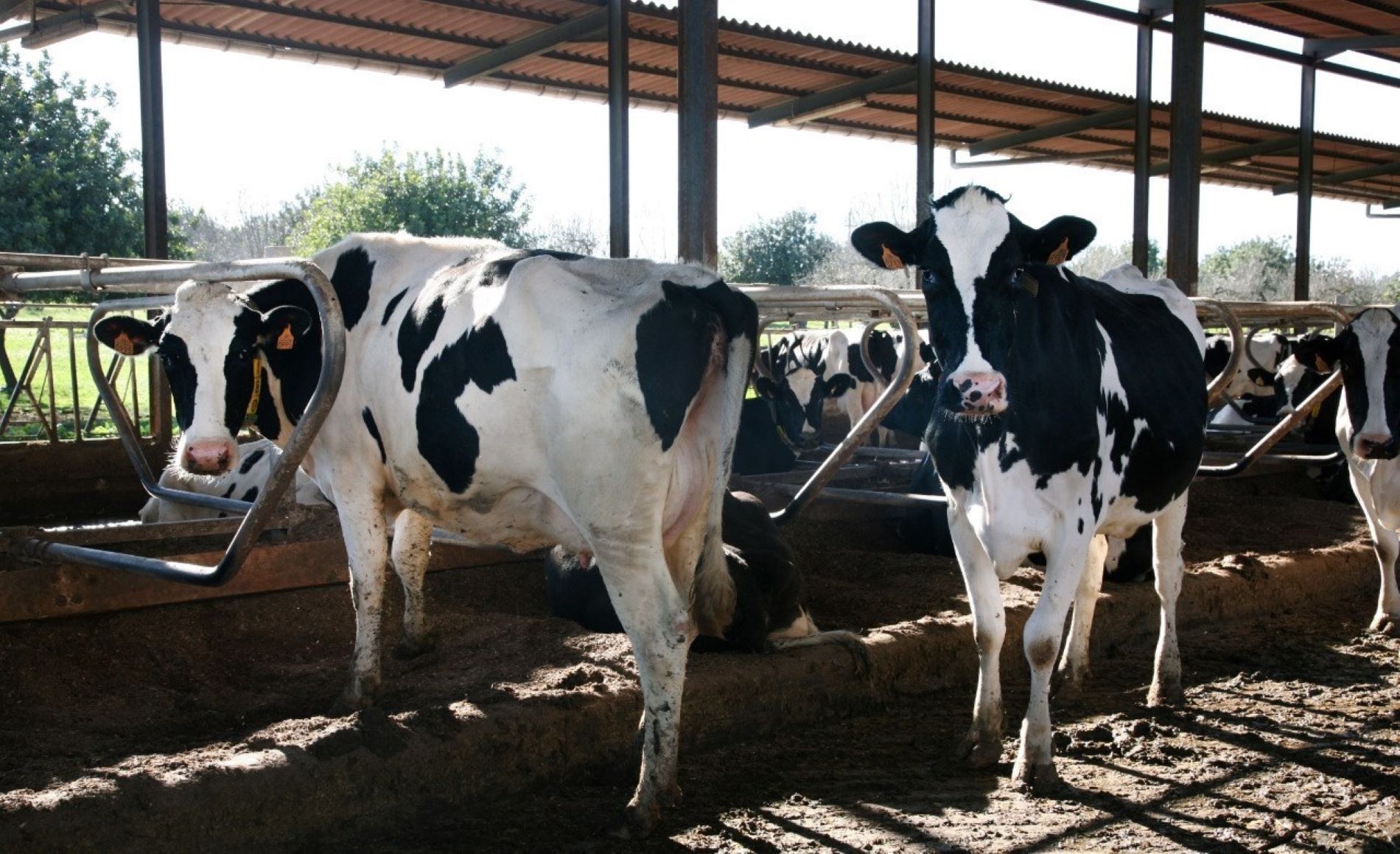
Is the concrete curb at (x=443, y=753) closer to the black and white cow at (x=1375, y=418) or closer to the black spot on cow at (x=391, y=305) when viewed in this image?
the black spot on cow at (x=391, y=305)

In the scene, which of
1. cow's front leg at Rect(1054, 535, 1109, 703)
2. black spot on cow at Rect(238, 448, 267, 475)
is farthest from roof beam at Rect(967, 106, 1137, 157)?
black spot on cow at Rect(238, 448, 267, 475)

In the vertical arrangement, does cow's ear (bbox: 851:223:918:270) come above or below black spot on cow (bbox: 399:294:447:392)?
above

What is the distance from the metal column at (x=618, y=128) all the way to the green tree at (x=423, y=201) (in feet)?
43.2

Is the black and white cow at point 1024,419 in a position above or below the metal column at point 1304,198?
below

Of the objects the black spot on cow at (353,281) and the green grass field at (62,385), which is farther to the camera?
the green grass field at (62,385)

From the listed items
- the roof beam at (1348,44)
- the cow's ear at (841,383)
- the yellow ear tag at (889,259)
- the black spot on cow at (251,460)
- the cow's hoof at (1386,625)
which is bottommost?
the cow's hoof at (1386,625)

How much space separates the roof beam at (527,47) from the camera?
12.3m

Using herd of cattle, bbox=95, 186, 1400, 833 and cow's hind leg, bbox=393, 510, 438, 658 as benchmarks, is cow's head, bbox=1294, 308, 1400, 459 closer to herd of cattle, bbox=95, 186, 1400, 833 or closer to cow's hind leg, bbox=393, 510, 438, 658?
herd of cattle, bbox=95, 186, 1400, 833

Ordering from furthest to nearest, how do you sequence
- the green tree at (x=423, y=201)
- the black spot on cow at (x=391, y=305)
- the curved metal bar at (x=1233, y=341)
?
the green tree at (x=423, y=201)
the curved metal bar at (x=1233, y=341)
the black spot on cow at (x=391, y=305)

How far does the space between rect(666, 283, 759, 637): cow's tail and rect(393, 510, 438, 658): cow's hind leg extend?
5.03 ft

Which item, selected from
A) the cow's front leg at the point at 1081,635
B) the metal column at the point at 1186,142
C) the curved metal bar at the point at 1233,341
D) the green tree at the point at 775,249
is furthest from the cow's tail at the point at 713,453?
the green tree at the point at 775,249

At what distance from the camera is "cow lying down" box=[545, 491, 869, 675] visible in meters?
5.41

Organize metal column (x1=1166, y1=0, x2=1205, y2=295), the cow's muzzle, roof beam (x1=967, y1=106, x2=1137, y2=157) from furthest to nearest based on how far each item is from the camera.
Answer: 1. roof beam (x1=967, y1=106, x2=1137, y2=157)
2. metal column (x1=1166, y1=0, x2=1205, y2=295)
3. the cow's muzzle

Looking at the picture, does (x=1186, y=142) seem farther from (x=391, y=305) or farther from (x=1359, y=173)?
(x=1359, y=173)
